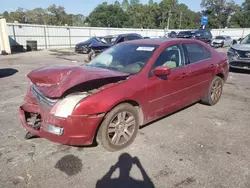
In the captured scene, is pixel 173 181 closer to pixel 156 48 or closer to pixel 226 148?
pixel 226 148

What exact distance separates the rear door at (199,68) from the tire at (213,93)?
0.17m

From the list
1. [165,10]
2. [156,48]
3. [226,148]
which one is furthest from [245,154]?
[165,10]

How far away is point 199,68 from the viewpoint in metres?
4.33

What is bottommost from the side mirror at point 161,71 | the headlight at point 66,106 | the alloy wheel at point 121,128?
the alloy wheel at point 121,128

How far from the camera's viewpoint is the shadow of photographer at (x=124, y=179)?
8.02ft

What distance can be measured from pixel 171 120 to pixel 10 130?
3.02 m

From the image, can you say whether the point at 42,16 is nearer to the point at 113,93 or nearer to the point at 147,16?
the point at 147,16

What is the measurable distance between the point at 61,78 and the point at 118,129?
1.10 metres

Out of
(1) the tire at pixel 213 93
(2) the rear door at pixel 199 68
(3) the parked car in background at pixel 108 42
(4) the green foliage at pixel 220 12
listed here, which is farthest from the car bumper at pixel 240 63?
(4) the green foliage at pixel 220 12

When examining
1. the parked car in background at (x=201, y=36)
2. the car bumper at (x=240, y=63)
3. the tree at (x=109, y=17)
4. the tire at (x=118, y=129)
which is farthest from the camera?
the tree at (x=109, y=17)

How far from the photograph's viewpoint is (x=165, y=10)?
75812 mm

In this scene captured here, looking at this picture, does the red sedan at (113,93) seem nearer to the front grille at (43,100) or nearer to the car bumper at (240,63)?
the front grille at (43,100)

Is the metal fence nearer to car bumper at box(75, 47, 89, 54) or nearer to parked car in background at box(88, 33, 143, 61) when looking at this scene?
car bumper at box(75, 47, 89, 54)

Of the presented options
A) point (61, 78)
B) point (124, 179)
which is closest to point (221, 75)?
point (124, 179)
